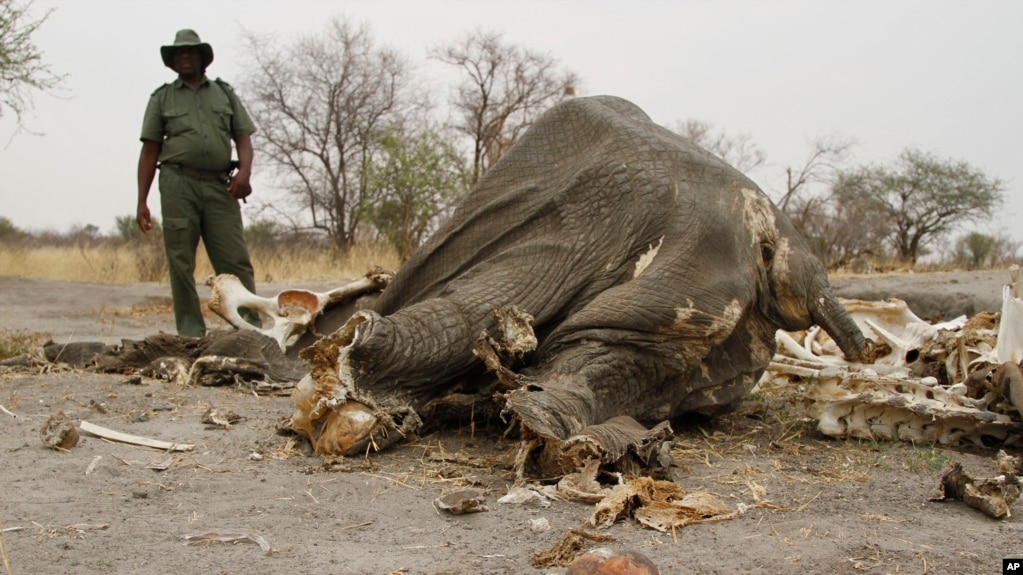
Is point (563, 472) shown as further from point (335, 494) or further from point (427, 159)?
point (427, 159)

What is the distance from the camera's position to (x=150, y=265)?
16.1m

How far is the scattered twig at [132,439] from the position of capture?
3.33 metres

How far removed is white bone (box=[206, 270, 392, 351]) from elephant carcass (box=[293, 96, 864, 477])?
3.37 ft

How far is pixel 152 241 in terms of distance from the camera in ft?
55.2

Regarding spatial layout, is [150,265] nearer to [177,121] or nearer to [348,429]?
[177,121]

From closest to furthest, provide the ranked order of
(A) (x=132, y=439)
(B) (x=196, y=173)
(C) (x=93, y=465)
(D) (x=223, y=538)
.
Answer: (D) (x=223, y=538)
(C) (x=93, y=465)
(A) (x=132, y=439)
(B) (x=196, y=173)

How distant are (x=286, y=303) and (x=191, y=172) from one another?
6.45ft

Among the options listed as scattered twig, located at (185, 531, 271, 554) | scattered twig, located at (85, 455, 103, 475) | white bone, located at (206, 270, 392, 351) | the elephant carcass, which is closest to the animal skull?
the elephant carcass

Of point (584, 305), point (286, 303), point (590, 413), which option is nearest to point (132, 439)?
point (590, 413)

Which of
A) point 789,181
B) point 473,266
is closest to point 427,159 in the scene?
point 789,181

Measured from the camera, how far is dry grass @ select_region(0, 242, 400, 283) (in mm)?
14703

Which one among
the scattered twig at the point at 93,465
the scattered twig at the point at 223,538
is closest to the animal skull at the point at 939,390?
the scattered twig at the point at 223,538

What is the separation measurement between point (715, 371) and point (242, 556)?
2282 millimetres

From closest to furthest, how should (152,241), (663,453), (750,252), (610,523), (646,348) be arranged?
(610,523) < (663,453) < (646,348) < (750,252) < (152,241)
